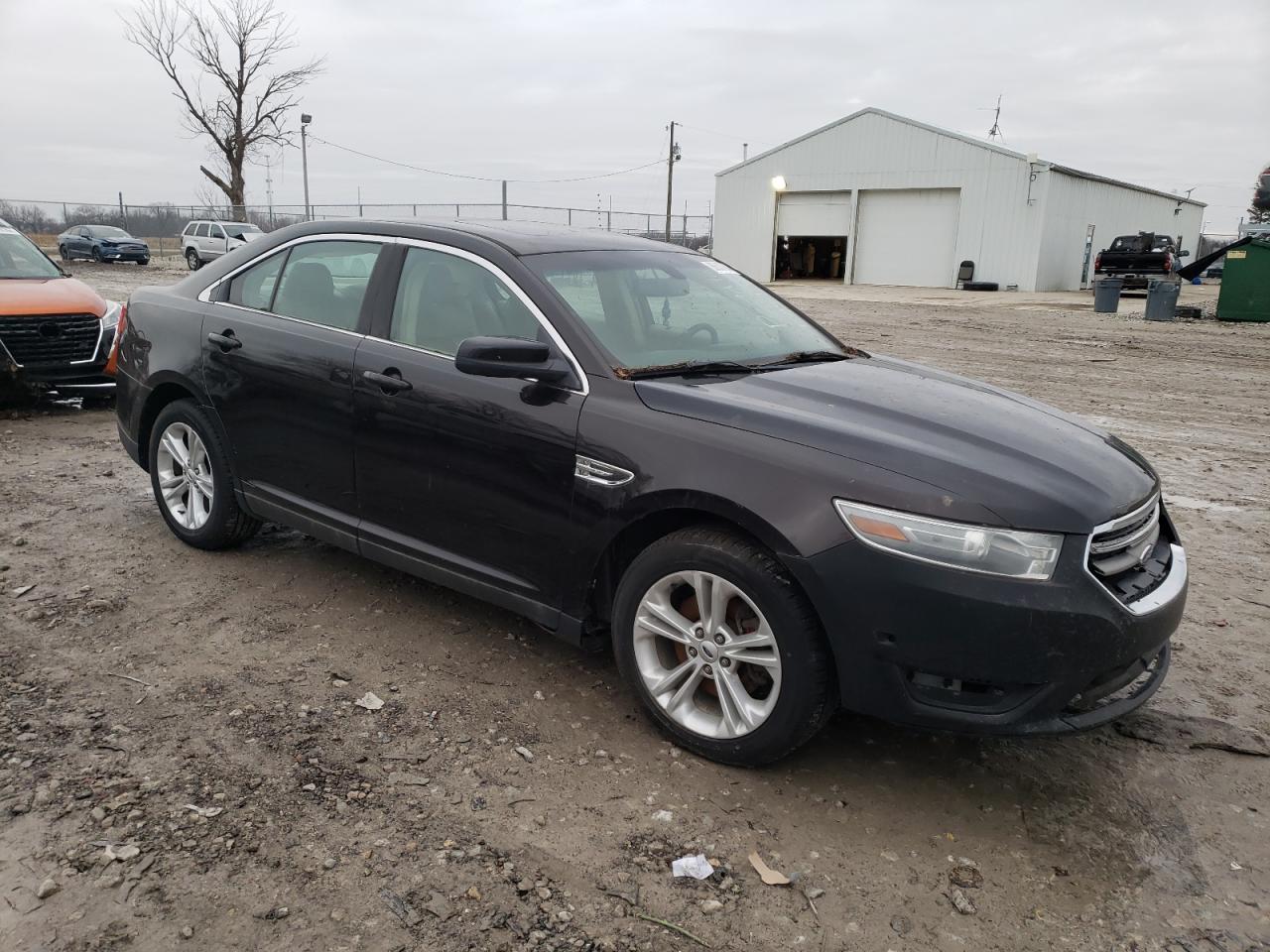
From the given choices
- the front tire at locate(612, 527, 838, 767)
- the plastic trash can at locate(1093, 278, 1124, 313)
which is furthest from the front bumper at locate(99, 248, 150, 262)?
the front tire at locate(612, 527, 838, 767)

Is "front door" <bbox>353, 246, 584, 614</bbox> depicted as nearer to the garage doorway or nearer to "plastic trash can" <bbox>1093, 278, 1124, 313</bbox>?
"plastic trash can" <bbox>1093, 278, 1124, 313</bbox>

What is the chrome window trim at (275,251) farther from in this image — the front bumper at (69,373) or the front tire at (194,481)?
the front bumper at (69,373)

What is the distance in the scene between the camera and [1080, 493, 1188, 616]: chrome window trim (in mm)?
2709

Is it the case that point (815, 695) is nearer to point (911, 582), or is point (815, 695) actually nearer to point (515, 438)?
point (911, 582)

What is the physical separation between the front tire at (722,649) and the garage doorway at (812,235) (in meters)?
33.6

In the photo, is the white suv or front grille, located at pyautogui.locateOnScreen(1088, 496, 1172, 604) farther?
the white suv

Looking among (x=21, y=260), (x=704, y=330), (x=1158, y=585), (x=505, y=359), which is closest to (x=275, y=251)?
(x=505, y=359)

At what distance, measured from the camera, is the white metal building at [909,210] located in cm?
3092

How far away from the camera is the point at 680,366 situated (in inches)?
138

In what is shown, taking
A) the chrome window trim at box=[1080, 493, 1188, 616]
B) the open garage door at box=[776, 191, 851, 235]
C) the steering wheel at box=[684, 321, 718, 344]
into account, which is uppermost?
the open garage door at box=[776, 191, 851, 235]

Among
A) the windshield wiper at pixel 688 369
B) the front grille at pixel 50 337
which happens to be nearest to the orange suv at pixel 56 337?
the front grille at pixel 50 337

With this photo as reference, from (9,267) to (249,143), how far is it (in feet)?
130

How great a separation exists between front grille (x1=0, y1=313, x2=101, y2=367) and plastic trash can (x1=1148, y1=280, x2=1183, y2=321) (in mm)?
19846

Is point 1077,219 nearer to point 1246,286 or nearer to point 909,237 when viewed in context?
point 909,237
